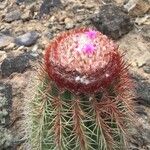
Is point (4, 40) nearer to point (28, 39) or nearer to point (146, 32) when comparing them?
point (28, 39)

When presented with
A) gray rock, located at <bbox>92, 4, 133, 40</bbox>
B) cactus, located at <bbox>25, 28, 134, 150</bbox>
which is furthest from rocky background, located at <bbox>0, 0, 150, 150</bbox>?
cactus, located at <bbox>25, 28, 134, 150</bbox>

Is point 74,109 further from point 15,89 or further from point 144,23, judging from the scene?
point 144,23

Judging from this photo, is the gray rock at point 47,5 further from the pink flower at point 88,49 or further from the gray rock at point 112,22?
the pink flower at point 88,49

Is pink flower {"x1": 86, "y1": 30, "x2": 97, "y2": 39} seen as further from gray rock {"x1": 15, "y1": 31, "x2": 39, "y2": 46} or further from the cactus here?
gray rock {"x1": 15, "y1": 31, "x2": 39, "y2": 46}

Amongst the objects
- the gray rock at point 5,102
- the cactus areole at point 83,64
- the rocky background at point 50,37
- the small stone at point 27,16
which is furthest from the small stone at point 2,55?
the cactus areole at point 83,64

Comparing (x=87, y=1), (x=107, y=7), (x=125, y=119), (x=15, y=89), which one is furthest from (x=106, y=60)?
(x=87, y=1)
